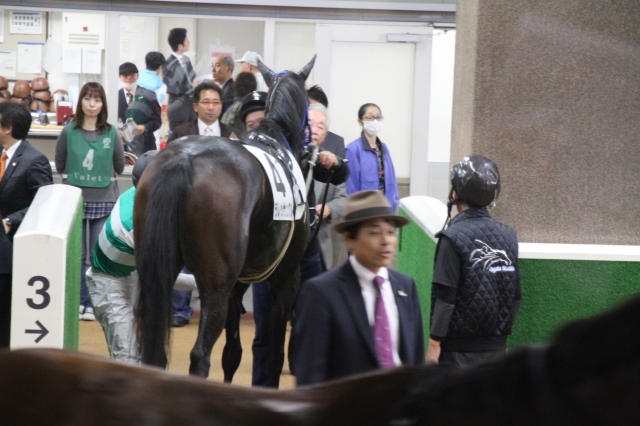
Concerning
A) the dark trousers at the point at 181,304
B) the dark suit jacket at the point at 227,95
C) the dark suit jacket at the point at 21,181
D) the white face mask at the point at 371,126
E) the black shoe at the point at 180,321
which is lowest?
the black shoe at the point at 180,321

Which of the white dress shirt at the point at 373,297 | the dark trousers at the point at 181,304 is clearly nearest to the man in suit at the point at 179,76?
the dark trousers at the point at 181,304

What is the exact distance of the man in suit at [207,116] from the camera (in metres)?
6.90

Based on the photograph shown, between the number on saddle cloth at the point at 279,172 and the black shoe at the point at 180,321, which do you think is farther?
the black shoe at the point at 180,321

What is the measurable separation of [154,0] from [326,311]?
25.7ft

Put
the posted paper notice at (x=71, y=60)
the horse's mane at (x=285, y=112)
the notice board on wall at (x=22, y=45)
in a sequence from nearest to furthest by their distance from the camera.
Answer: the horse's mane at (x=285, y=112)
the notice board on wall at (x=22, y=45)
the posted paper notice at (x=71, y=60)

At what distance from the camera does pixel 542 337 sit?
439cm

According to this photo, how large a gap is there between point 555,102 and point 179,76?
5.68 meters

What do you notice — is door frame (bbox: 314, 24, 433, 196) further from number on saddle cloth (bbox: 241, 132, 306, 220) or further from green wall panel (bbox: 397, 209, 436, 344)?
number on saddle cloth (bbox: 241, 132, 306, 220)

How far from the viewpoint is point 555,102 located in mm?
4887

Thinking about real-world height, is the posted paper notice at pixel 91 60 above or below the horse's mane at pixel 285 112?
above

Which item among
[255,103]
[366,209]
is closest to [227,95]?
[255,103]

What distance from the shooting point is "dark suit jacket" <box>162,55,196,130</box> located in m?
9.14

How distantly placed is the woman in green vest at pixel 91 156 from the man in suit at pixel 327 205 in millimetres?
1923

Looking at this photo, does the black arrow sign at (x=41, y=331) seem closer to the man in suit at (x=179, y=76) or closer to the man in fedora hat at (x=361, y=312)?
the man in fedora hat at (x=361, y=312)
